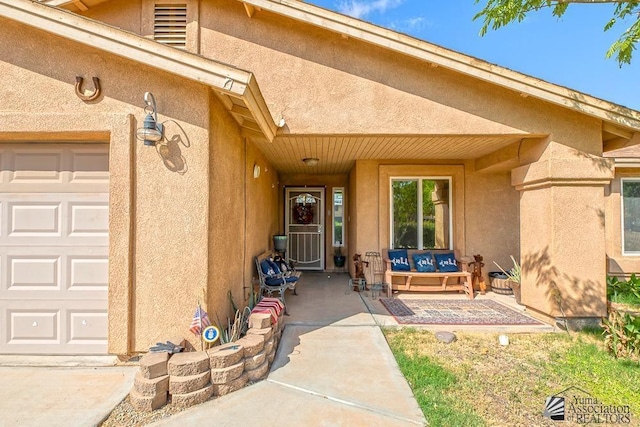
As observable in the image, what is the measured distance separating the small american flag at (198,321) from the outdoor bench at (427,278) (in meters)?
4.37

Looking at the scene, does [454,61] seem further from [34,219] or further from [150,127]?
[34,219]

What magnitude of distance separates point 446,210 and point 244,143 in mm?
5203

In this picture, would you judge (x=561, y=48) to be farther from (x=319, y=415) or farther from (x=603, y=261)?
(x=319, y=415)

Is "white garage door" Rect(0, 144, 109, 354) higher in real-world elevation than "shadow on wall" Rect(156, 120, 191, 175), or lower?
lower

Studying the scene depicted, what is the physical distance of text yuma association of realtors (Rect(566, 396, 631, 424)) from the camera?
2789 mm

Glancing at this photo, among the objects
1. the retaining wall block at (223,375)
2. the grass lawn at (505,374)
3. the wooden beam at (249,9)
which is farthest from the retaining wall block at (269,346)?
the wooden beam at (249,9)

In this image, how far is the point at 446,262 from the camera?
718 centimetres

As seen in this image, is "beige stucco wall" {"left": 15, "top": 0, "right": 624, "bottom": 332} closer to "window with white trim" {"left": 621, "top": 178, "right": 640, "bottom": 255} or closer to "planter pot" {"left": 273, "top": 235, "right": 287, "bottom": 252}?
"planter pot" {"left": 273, "top": 235, "right": 287, "bottom": 252}

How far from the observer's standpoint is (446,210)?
7664 millimetres

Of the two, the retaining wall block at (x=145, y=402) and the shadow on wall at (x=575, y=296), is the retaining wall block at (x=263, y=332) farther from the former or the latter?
the shadow on wall at (x=575, y=296)

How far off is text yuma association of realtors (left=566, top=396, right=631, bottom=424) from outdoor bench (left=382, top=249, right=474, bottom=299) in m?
3.68

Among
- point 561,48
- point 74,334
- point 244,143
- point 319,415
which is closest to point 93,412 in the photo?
point 74,334

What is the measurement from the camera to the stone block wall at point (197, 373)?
2809mm

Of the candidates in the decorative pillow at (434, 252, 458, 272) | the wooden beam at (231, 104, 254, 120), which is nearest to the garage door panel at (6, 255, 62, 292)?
the wooden beam at (231, 104, 254, 120)
